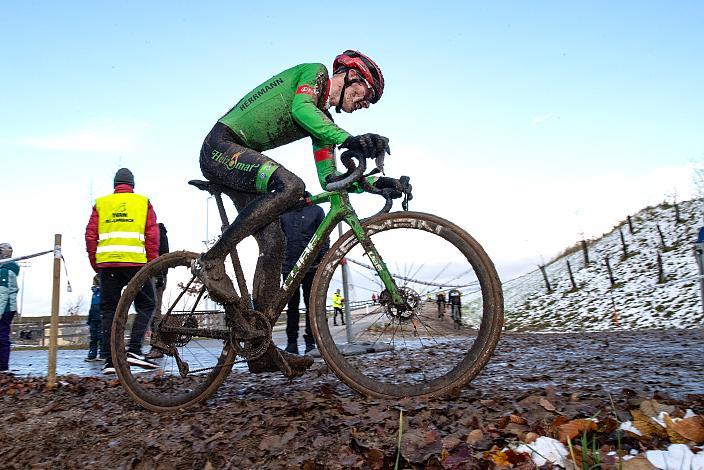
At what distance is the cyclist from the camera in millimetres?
3461

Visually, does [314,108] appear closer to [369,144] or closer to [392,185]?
[369,144]

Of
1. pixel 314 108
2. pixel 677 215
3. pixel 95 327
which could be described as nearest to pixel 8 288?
pixel 95 327

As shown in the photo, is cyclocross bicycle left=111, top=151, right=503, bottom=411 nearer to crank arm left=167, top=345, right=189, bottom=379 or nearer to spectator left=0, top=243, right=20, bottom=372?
crank arm left=167, top=345, right=189, bottom=379

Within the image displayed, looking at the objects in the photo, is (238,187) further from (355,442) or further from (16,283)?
(16,283)

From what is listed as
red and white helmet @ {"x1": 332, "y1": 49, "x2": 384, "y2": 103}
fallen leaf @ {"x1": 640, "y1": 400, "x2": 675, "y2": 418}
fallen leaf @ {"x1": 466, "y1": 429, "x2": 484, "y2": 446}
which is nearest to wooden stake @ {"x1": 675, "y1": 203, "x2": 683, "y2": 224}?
red and white helmet @ {"x1": 332, "y1": 49, "x2": 384, "y2": 103}

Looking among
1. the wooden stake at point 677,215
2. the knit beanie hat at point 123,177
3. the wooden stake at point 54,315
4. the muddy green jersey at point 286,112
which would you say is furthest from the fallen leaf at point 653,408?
the wooden stake at point 677,215

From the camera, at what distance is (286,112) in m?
3.62

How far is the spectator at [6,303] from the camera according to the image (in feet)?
27.1

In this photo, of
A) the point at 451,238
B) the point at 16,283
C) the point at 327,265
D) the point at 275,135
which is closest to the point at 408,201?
the point at 451,238

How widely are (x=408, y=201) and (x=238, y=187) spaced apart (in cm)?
112

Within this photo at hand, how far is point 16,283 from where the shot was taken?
872 centimetres

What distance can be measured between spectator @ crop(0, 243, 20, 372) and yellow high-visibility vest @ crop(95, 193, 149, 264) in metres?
2.43

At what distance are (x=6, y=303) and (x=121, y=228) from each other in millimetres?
3158

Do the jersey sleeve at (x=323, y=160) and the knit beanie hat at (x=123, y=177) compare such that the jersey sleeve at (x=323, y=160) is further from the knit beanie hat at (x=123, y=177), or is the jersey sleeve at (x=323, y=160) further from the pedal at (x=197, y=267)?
the knit beanie hat at (x=123, y=177)
